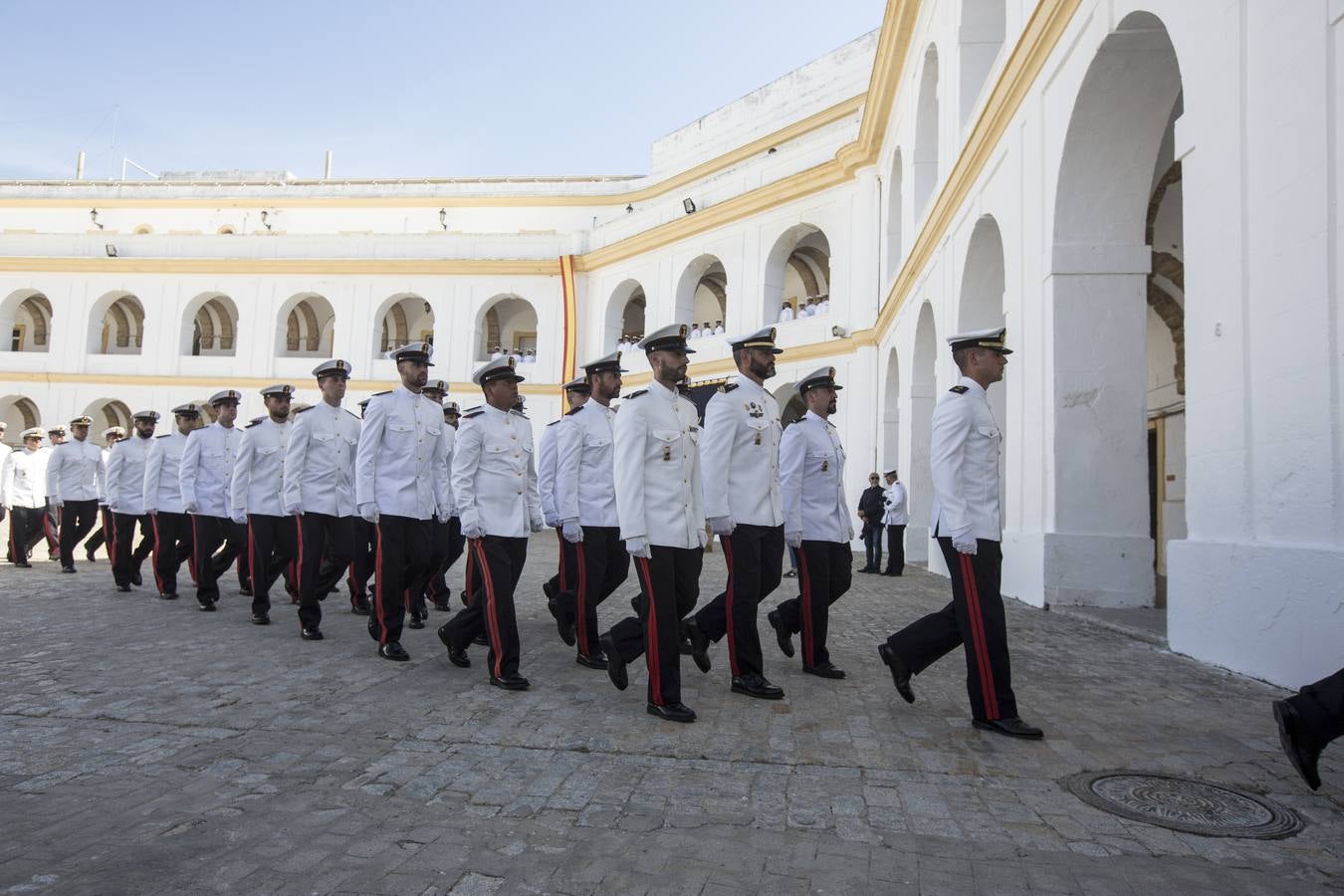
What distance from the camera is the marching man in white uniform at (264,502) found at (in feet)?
25.6

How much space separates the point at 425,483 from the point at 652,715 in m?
2.69

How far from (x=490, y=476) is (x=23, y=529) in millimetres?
10870

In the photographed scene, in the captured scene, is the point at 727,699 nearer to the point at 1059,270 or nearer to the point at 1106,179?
the point at 1059,270

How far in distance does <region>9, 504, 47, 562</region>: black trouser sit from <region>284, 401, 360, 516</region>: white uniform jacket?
8.11 metres

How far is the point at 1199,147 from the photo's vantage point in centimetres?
615

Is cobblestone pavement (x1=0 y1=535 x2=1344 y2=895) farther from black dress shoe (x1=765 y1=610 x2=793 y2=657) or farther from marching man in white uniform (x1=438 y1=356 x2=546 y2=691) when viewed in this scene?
black dress shoe (x1=765 y1=610 x2=793 y2=657)

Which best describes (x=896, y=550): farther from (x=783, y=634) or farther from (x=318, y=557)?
(x=318, y=557)

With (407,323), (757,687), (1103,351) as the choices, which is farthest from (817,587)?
(407,323)

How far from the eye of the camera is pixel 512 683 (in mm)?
5258

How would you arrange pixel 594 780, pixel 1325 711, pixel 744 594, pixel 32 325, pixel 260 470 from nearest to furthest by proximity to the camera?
1. pixel 1325 711
2. pixel 594 780
3. pixel 744 594
4. pixel 260 470
5. pixel 32 325

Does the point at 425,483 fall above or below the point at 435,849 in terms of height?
above

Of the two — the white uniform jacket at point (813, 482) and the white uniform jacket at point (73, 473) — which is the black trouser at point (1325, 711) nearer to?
the white uniform jacket at point (813, 482)

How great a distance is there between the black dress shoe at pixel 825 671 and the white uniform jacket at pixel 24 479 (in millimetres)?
12116

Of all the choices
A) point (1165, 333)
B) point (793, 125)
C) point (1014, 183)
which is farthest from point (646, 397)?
point (793, 125)
